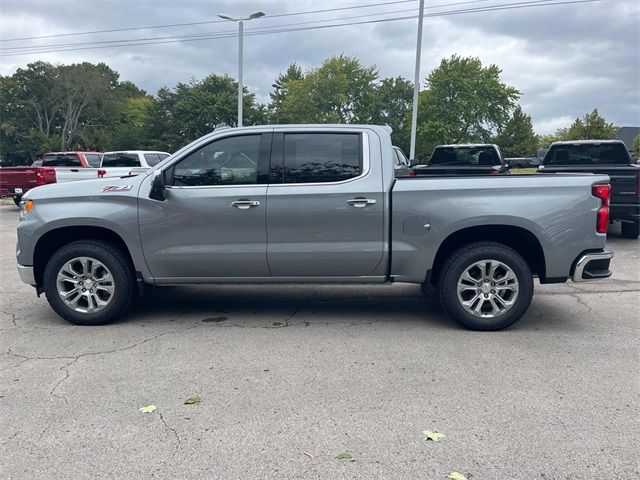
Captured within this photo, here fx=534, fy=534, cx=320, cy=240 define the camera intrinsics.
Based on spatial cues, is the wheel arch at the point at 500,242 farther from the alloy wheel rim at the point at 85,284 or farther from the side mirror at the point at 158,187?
the alloy wheel rim at the point at 85,284

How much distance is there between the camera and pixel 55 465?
9.58 feet

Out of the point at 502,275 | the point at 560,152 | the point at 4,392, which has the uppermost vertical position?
the point at 560,152

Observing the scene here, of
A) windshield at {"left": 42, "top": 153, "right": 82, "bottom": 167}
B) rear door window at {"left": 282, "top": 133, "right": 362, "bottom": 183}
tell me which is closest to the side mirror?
rear door window at {"left": 282, "top": 133, "right": 362, "bottom": 183}

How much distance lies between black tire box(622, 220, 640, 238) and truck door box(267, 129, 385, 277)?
768 cm

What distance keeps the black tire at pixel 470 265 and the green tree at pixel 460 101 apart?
44.1m

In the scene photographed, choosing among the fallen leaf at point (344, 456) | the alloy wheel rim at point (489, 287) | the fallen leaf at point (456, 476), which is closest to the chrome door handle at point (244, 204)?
the alloy wheel rim at point (489, 287)

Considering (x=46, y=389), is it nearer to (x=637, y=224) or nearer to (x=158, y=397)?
(x=158, y=397)

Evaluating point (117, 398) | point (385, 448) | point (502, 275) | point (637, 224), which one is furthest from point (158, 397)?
point (637, 224)

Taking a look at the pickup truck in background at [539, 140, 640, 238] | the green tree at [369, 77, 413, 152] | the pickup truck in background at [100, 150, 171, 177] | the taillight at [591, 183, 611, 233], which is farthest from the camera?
the green tree at [369, 77, 413, 152]

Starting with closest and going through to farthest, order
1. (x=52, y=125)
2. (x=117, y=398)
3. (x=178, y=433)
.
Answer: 1. (x=178, y=433)
2. (x=117, y=398)
3. (x=52, y=125)

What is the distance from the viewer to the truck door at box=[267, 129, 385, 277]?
201 inches

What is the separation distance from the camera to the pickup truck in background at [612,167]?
32.1 ft

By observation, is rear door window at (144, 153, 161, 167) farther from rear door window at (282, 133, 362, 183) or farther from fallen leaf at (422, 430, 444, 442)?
fallen leaf at (422, 430, 444, 442)

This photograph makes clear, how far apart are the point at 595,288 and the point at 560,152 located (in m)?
5.43
